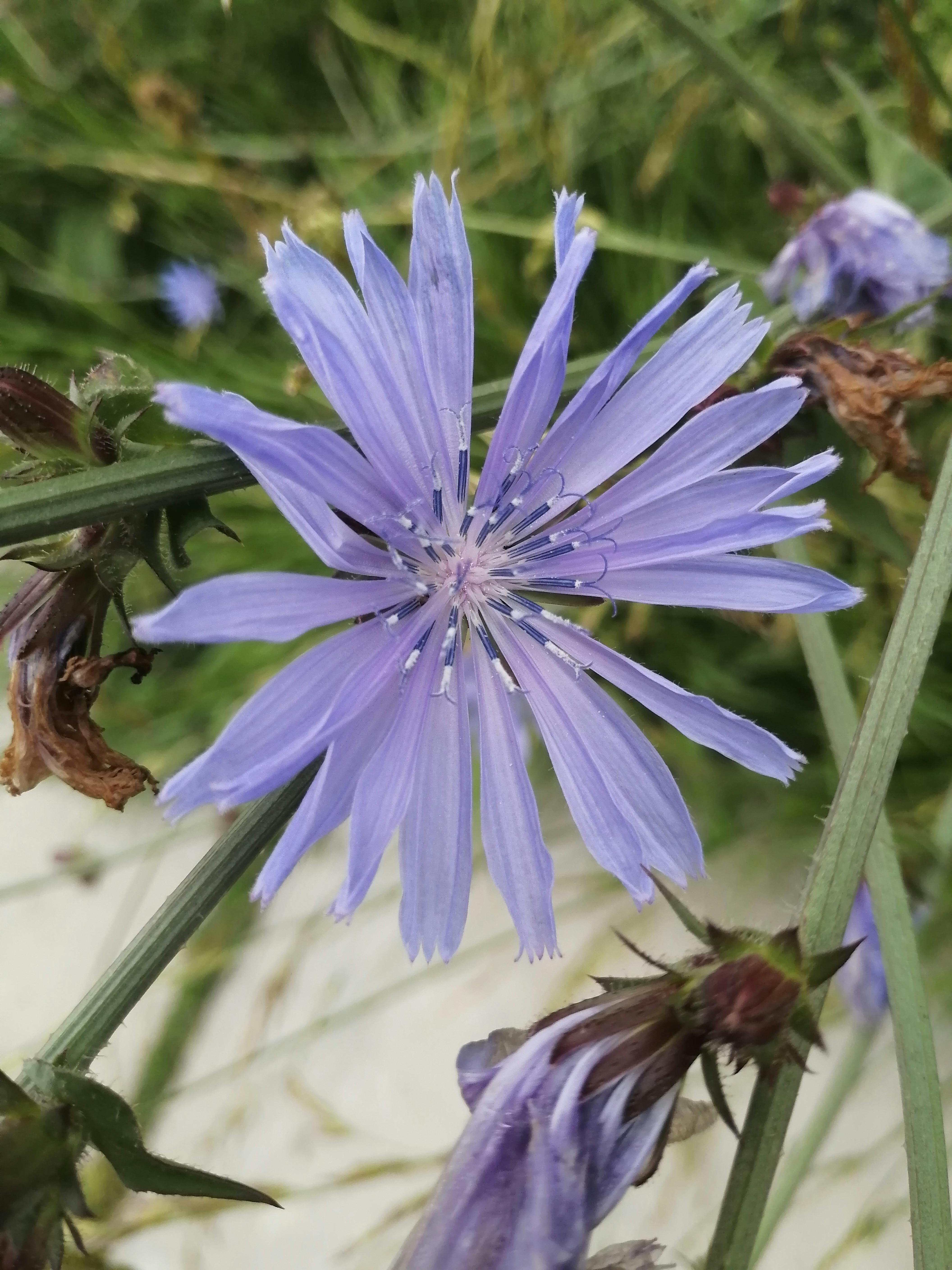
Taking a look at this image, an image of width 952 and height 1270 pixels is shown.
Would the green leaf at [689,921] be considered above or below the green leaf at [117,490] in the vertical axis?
below

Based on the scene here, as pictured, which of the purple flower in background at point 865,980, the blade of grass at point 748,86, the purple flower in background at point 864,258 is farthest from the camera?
the purple flower in background at point 865,980

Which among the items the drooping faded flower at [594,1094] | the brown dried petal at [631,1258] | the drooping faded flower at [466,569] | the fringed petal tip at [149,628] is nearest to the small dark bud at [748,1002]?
the drooping faded flower at [594,1094]

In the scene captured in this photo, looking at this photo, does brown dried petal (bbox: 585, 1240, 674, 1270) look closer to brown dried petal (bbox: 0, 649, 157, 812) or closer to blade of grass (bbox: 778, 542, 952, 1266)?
blade of grass (bbox: 778, 542, 952, 1266)

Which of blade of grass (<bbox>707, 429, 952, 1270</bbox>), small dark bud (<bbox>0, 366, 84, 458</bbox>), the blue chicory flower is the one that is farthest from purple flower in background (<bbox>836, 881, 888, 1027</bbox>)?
small dark bud (<bbox>0, 366, 84, 458</bbox>)

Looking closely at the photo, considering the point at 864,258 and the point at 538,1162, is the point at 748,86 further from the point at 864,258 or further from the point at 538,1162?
the point at 538,1162

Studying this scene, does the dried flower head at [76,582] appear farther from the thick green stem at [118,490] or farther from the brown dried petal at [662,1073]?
the brown dried petal at [662,1073]

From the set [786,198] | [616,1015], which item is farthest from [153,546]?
[786,198]

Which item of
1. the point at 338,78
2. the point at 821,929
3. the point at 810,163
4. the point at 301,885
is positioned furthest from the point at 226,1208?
the point at 338,78
